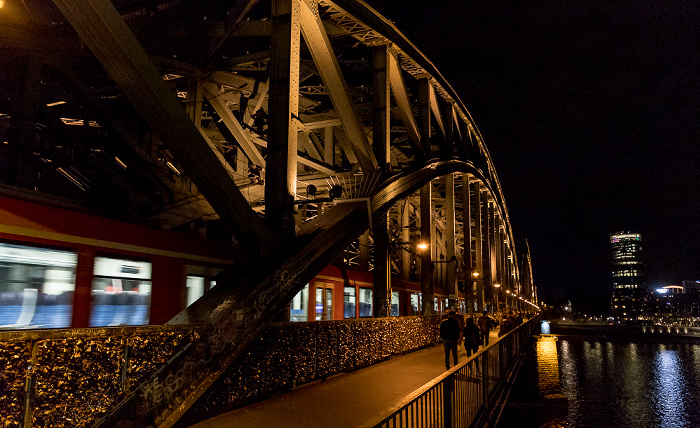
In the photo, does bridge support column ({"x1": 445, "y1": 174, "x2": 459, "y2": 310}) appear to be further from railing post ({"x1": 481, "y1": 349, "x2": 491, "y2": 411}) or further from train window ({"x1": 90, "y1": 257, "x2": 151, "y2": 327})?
train window ({"x1": 90, "y1": 257, "x2": 151, "y2": 327})

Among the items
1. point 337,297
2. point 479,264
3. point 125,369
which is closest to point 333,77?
point 337,297

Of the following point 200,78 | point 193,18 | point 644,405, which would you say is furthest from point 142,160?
point 644,405

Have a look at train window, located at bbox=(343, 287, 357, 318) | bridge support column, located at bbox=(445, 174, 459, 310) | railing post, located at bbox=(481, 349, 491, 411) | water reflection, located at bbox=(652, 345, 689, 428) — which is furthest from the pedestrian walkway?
bridge support column, located at bbox=(445, 174, 459, 310)

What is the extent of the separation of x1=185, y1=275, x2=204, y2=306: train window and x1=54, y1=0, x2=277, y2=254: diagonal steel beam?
2036 millimetres

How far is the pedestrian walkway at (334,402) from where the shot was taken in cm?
680

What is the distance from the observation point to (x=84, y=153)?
17.7 meters

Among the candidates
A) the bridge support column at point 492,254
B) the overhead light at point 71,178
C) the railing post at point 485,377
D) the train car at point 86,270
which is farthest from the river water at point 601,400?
the bridge support column at point 492,254

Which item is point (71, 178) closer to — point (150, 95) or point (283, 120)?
point (283, 120)

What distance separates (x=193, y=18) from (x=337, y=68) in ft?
23.7

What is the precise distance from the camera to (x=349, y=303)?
52.4 feet

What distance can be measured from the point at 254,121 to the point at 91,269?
1291 centimetres

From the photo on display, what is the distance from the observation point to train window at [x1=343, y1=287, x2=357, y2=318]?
15.7 meters

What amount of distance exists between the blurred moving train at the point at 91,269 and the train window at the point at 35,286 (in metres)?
0.01

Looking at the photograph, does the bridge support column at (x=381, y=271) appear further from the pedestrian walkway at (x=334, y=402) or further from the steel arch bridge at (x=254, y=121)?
the pedestrian walkway at (x=334, y=402)
